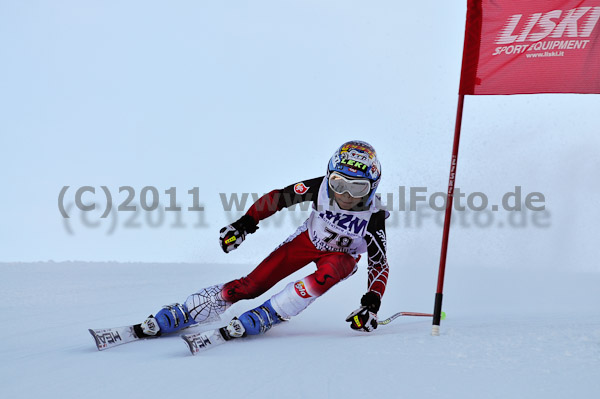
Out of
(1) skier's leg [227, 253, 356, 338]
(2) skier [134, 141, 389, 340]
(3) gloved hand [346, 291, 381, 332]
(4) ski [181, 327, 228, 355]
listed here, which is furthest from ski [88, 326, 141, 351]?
(3) gloved hand [346, 291, 381, 332]

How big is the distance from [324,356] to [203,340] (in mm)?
700

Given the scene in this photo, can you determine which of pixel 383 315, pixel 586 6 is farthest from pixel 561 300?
pixel 586 6

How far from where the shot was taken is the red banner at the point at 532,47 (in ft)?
11.2

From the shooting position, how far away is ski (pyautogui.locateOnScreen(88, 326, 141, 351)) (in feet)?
9.91

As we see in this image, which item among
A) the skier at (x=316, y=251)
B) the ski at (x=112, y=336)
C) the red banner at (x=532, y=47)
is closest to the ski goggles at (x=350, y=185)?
the skier at (x=316, y=251)

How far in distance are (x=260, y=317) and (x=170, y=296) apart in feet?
7.74

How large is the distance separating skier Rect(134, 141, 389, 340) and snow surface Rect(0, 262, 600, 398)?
14 cm

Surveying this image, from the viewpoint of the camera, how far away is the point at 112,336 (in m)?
3.12

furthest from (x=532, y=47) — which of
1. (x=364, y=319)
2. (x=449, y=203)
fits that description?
(x=364, y=319)

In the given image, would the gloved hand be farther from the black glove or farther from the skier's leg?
the black glove

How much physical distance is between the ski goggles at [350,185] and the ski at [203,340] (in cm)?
117

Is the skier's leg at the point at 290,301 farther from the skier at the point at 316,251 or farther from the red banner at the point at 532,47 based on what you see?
the red banner at the point at 532,47

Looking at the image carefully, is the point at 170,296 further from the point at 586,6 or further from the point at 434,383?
the point at 586,6

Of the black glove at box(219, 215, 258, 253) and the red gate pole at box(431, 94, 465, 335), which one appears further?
the black glove at box(219, 215, 258, 253)
